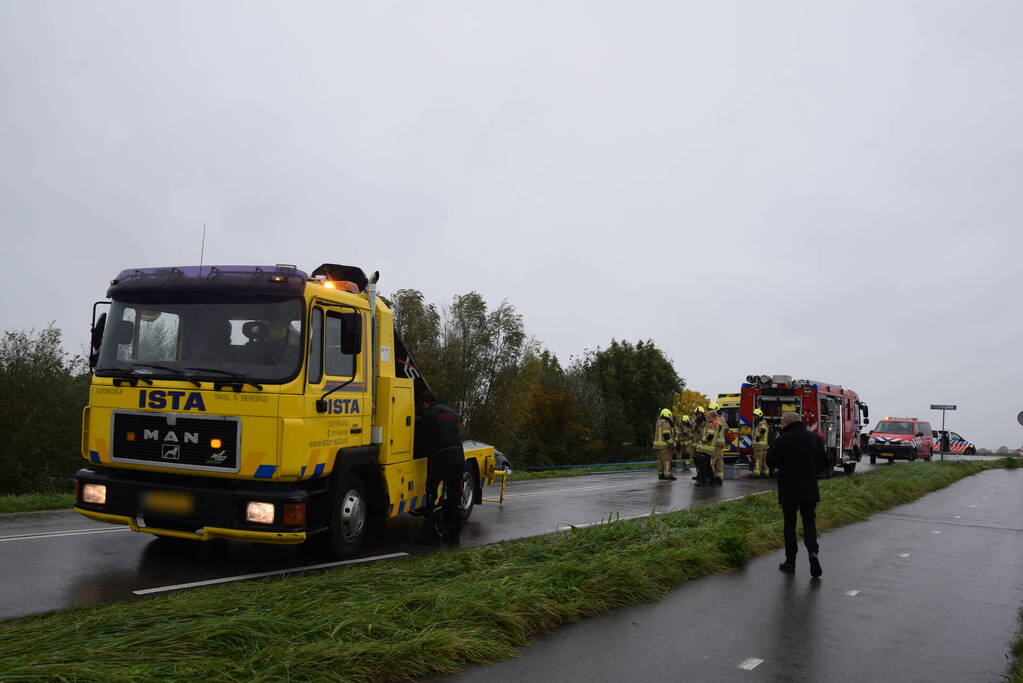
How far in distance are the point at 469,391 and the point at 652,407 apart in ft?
102

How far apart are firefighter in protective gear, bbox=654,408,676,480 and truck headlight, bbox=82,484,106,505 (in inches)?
600

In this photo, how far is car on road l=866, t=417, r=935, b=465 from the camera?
122ft

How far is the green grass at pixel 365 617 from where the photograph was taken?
428 cm

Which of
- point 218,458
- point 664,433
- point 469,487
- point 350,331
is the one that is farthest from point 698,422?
point 218,458

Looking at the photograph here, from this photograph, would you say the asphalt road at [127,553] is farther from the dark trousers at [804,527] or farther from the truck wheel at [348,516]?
the dark trousers at [804,527]

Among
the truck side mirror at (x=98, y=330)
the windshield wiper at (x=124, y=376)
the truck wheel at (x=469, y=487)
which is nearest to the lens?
the windshield wiper at (x=124, y=376)

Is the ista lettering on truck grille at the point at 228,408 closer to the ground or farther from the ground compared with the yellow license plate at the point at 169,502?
farther from the ground

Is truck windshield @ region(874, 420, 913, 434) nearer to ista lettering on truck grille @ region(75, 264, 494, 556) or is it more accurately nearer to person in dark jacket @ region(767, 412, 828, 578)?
person in dark jacket @ region(767, 412, 828, 578)

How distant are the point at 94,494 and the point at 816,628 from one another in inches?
251

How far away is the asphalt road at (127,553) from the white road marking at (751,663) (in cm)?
422

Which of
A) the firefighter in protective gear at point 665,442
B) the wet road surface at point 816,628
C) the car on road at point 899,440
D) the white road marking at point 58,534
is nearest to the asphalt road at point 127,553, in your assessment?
the white road marking at point 58,534

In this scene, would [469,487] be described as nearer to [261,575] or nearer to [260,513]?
[261,575]

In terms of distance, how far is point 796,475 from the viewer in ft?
28.8

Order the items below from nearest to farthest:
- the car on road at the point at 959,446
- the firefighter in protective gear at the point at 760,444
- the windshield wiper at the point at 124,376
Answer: the windshield wiper at the point at 124,376 < the firefighter in protective gear at the point at 760,444 < the car on road at the point at 959,446
